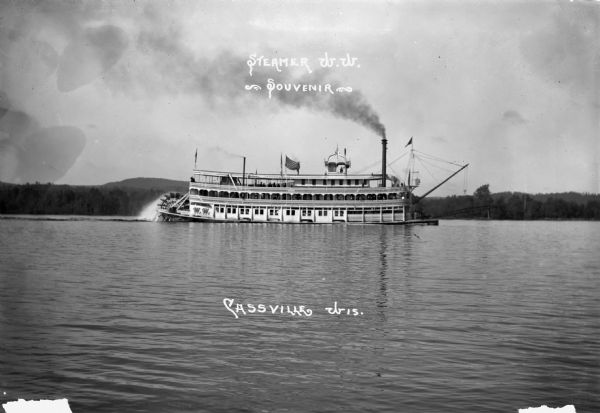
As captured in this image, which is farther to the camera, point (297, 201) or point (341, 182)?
point (297, 201)

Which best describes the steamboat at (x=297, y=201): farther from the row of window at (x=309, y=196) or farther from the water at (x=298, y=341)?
the water at (x=298, y=341)

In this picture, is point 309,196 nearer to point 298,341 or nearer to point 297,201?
point 297,201

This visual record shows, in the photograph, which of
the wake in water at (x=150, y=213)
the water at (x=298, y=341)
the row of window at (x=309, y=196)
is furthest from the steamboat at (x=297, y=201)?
the water at (x=298, y=341)

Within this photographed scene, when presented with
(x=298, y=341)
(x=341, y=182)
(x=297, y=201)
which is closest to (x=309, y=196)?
(x=297, y=201)

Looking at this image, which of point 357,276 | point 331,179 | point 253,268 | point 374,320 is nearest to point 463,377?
point 374,320

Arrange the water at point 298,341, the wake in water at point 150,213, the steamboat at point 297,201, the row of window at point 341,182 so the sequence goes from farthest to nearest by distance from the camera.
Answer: the wake in water at point 150,213 < the steamboat at point 297,201 < the row of window at point 341,182 < the water at point 298,341

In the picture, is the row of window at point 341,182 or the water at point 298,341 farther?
the row of window at point 341,182
